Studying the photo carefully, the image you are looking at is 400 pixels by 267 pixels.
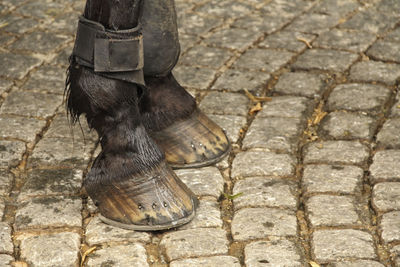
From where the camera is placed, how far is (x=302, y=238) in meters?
3.22

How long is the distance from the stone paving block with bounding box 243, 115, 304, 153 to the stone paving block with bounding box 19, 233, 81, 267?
1204 mm

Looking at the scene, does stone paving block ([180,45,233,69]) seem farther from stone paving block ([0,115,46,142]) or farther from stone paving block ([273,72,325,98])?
stone paving block ([0,115,46,142])

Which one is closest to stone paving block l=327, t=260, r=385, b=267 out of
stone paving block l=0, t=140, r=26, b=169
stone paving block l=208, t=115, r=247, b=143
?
stone paving block l=208, t=115, r=247, b=143

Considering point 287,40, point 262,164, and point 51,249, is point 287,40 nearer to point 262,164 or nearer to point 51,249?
point 262,164

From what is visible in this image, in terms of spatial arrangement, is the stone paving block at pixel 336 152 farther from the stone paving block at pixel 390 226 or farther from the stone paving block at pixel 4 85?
the stone paving block at pixel 4 85

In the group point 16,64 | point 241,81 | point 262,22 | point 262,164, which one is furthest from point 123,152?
point 262,22

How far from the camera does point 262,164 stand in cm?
380

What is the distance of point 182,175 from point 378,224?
37.0 inches

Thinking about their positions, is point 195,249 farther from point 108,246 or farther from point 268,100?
point 268,100

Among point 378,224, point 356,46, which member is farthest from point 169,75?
point 356,46

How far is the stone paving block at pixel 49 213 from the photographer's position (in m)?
3.26

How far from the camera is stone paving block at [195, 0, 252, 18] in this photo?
5816 millimetres

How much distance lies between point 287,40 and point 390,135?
4.84ft

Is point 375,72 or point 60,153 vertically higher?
point 60,153
